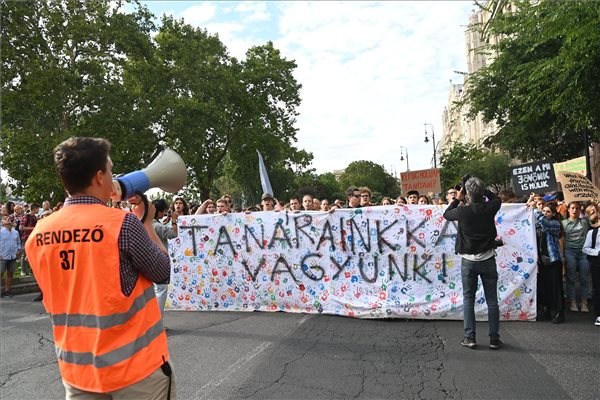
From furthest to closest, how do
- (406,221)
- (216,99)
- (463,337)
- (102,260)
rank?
(216,99) < (406,221) < (463,337) < (102,260)

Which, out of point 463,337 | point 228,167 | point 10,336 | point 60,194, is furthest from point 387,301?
point 228,167

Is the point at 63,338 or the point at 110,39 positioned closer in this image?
the point at 63,338

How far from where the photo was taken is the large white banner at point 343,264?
21.2 feet

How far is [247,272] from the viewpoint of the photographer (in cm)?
753

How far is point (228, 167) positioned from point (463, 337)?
34302mm

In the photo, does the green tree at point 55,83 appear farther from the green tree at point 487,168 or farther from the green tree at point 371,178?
the green tree at point 371,178

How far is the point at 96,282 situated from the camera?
189 centimetres

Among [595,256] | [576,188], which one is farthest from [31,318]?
[576,188]

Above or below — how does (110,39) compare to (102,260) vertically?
above

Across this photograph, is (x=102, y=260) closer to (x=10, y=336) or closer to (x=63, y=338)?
(x=63, y=338)

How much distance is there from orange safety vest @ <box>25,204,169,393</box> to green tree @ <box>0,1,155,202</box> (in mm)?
16204

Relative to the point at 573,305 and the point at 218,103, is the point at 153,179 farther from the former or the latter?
the point at 218,103

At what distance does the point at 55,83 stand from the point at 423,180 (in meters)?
13.1

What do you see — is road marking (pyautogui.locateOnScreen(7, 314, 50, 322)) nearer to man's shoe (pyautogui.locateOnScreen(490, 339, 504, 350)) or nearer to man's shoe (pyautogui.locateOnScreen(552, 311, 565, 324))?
man's shoe (pyautogui.locateOnScreen(490, 339, 504, 350))
